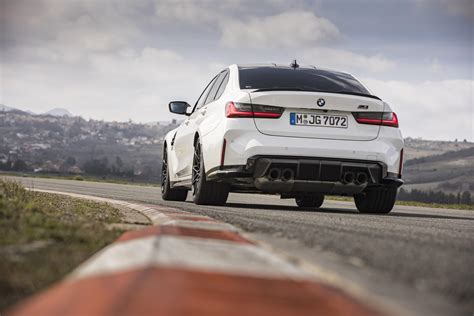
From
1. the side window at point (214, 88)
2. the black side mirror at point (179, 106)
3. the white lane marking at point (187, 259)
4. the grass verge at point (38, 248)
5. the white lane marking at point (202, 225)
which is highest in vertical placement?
the side window at point (214, 88)

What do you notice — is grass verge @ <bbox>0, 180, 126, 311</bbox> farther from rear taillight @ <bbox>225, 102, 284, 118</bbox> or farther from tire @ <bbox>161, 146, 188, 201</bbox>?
tire @ <bbox>161, 146, 188, 201</bbox>

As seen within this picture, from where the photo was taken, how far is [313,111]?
28.2 ft

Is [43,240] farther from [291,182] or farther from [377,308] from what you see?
[291,182]

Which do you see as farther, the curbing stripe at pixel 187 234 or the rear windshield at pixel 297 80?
the rear windshield at pixel 297 80

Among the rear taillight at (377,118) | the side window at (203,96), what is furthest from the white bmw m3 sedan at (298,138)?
the side window at (203,96)

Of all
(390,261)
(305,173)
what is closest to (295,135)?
(305,173)

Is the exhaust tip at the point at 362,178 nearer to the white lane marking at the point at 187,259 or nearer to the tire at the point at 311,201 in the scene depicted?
the tire at the point at 311,201

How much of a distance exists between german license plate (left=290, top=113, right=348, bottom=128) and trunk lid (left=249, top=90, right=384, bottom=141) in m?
0.01

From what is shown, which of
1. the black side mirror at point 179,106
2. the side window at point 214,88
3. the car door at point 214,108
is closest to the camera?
the car door at point 214,108

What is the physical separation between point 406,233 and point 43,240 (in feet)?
9.95

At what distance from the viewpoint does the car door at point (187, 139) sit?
10.1 m

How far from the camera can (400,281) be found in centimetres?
328

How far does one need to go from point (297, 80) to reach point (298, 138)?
100 centimetres

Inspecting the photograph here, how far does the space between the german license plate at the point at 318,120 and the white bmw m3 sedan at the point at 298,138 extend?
11 millimetres
